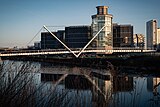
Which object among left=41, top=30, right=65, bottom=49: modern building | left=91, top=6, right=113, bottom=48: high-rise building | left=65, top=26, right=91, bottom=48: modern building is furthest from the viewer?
left=41, top=30, right=65, bottom=49: modern building

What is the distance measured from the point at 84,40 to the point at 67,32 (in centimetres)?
812

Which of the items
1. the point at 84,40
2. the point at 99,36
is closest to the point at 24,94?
the point at 99,36

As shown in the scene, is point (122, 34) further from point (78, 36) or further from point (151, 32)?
point (151, 32)

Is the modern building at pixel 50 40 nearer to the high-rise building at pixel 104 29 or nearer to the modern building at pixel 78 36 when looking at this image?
the modern building at pixel 78 36

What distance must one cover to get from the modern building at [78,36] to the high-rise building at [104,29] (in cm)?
478

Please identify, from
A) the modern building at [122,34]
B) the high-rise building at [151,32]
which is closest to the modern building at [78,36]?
the modern building at [122,34]

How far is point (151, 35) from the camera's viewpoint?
123 metres

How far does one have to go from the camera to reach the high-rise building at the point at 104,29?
7419 cm

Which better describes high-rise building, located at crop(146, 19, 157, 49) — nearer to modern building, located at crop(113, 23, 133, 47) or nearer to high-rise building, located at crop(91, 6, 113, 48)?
modern building, located at crop(113, 23, 133, 47)

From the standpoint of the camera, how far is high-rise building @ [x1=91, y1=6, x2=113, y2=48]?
74.2 m

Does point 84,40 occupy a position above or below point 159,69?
above

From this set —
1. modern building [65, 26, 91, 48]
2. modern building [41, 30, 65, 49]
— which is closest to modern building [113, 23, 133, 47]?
modern building [65, 26, 91, 48]

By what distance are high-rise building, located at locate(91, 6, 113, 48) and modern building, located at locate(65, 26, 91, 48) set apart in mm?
4779

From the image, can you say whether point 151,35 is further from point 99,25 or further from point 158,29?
point 99,25
